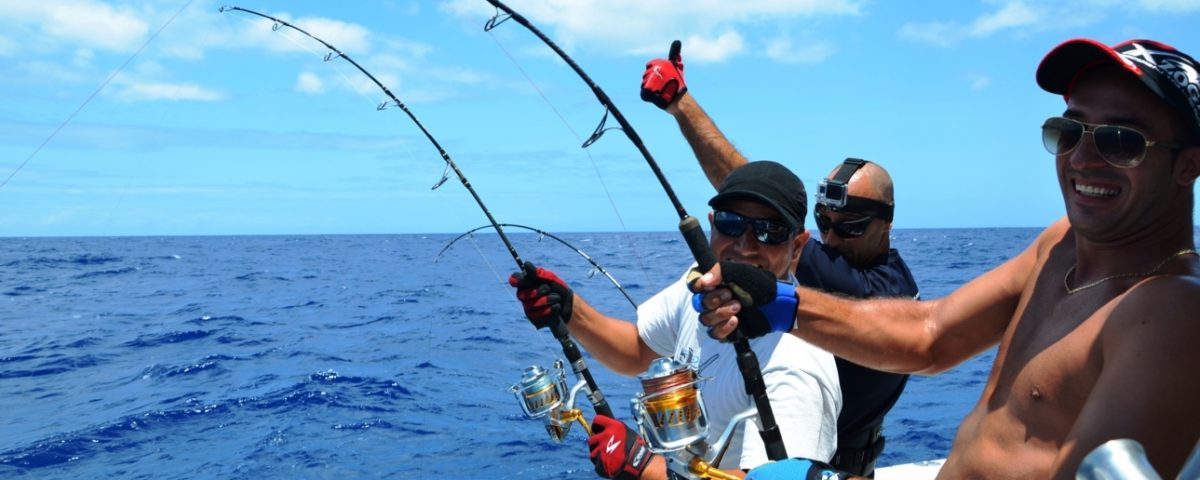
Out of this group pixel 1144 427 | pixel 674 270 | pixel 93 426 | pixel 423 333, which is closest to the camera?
pixel 1144 427

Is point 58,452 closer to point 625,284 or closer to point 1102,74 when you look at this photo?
point 1102,74

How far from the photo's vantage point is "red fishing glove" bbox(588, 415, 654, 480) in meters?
2.56

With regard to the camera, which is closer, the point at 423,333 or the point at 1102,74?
the point at 1102,74

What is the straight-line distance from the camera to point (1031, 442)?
5.92ft

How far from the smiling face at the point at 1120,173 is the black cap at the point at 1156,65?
0.04 meters

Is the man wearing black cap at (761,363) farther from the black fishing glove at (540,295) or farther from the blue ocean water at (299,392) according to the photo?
the blue ocean water at (299,392)

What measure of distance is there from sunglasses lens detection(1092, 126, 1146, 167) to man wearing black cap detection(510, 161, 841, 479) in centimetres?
72

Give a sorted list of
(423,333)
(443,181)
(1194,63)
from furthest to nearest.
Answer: (423,333), (443,181), (1194,63)

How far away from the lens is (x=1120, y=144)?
67.5 inches

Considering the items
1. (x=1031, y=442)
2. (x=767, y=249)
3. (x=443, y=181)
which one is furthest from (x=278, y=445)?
(x=1031, y=442)

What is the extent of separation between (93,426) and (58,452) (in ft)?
2.36

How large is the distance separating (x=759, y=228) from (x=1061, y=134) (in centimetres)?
81

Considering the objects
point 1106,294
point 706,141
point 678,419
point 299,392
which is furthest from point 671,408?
point 299,392

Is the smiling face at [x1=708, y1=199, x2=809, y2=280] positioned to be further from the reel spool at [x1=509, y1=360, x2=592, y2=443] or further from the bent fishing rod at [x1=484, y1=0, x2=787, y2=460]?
the reel spool at [x1=509, y1=360, x2=592, y2=443]
